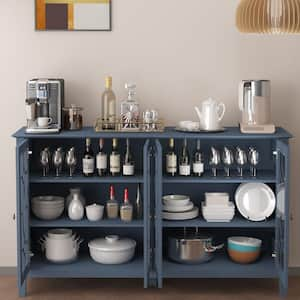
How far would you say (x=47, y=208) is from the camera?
4336mm

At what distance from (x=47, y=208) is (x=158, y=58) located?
107 centimetres

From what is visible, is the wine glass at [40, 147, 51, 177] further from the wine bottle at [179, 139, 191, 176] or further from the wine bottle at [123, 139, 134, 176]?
the wine bottle at [179, 139, 191, 176]

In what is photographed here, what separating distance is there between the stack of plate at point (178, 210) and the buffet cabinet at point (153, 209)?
36mm

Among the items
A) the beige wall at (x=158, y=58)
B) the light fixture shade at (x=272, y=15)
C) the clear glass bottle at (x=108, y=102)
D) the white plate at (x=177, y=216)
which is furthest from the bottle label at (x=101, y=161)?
the light fixture shade at (x=272, y=15)

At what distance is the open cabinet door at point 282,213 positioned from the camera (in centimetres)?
411

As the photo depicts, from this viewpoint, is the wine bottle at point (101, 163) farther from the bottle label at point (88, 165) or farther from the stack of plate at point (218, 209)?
the stack of plate at point (218, 209)

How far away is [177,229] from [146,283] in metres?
0.46

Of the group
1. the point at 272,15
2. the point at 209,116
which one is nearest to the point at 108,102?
the point at 209,116

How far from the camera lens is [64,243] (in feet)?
14.3

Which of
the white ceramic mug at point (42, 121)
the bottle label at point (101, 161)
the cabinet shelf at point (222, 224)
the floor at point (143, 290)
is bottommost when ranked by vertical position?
the floor at point (143, 290)

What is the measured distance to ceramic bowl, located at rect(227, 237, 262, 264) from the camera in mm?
4352

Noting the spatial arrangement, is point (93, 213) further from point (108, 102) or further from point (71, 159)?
point (108, 102)

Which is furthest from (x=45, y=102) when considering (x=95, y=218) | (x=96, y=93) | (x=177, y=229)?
(x=177, y=229)

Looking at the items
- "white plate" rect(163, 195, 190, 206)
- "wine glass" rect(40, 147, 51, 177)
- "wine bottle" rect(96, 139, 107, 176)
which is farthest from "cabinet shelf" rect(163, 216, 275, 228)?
"wine glass" rect(40, 147, 51, 177)
